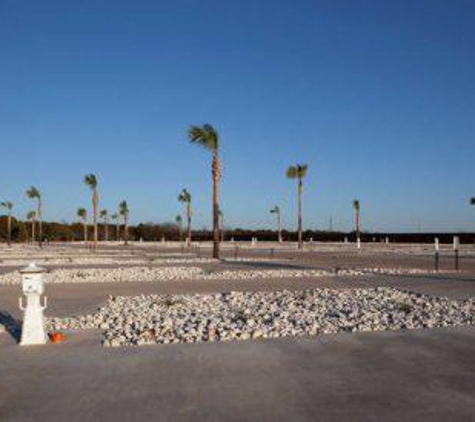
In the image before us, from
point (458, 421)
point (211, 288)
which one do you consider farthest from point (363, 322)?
point (211, 288)

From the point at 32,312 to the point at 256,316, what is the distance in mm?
4432

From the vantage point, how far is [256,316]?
11.8 meters

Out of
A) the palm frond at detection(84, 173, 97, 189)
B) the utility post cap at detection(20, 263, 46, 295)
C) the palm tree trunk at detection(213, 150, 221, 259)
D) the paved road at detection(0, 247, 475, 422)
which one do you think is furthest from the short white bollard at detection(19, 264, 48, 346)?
the palm frond at detection(84, 173, 97, 189)

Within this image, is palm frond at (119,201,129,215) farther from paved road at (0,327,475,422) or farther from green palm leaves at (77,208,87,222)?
paved road at (0,327,475,422)

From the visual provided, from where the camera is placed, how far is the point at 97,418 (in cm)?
545

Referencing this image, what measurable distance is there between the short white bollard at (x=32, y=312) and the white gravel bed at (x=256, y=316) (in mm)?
970

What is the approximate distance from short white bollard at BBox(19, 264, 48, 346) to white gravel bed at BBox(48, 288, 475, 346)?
970 mm

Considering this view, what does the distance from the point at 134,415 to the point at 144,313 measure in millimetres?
6980

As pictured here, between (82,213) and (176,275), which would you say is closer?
(176,275)

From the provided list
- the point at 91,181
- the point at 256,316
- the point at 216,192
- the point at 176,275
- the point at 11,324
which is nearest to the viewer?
the point at 11,324

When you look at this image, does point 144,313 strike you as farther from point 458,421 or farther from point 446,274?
point 446,274

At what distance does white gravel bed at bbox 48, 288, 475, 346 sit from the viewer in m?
9.73

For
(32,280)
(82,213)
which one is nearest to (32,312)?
(32,280)

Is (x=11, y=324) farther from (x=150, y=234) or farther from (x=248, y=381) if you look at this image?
(x=150, y=234)
